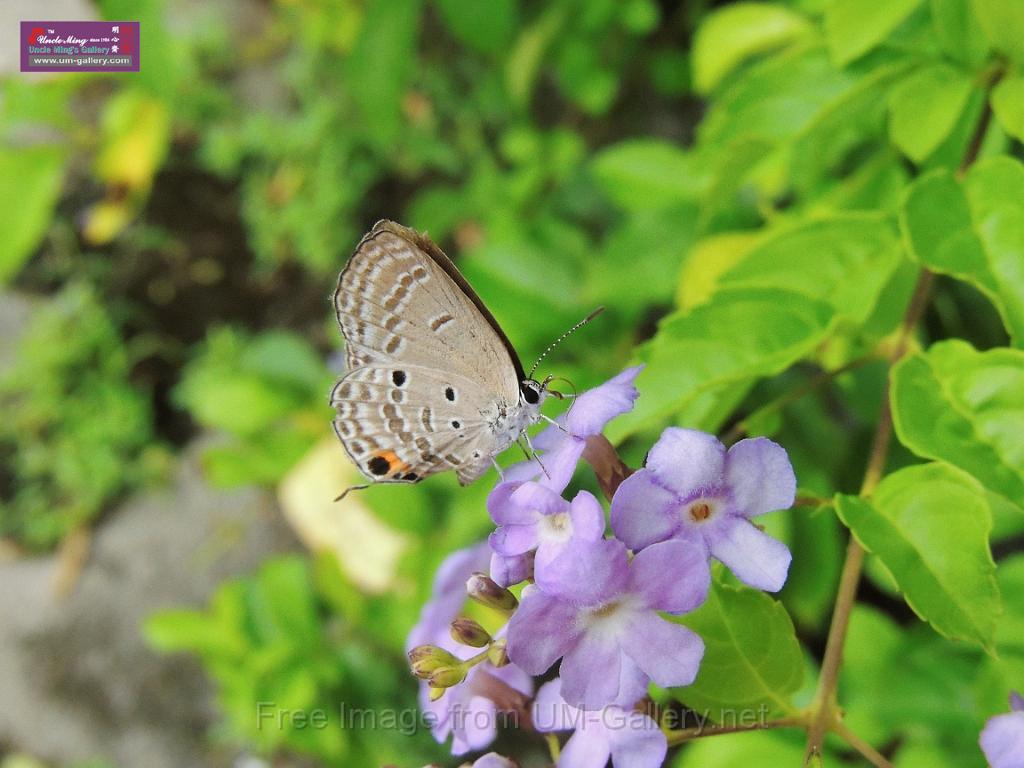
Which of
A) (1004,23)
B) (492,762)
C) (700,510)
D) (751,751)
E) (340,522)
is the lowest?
Result: (340,522)

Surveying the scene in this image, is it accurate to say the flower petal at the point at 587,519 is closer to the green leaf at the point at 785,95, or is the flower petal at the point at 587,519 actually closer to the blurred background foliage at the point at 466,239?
the blurred background foliage at the point at 466,239

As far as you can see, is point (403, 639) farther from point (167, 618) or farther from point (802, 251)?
point (802, 251)

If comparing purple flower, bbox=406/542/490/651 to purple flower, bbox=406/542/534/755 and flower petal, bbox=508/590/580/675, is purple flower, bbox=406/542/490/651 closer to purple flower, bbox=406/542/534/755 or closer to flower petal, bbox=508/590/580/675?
purple flower, bbox=406/542/534/755

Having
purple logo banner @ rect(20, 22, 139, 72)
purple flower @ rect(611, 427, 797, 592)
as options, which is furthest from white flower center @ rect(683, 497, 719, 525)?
purple logo banner @ rect(20, 22, 139, 72)

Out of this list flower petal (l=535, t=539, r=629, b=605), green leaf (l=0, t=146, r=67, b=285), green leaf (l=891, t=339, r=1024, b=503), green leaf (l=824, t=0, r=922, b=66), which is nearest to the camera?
flower petal (l=535, t=539, r=629, b=605)

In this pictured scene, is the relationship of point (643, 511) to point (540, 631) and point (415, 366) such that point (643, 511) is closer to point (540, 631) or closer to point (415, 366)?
point (540, 631)

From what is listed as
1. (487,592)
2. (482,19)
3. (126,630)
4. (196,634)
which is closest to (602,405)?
(487,592)
